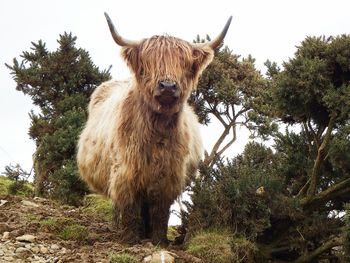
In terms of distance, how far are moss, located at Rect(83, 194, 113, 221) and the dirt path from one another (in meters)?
1.01

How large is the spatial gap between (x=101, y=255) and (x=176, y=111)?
2.07m

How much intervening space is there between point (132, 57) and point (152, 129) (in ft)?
3.37

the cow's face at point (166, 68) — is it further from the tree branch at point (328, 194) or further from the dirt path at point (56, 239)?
the tree branch at point (328, 194)

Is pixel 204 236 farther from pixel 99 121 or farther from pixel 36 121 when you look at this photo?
pixel 36 121

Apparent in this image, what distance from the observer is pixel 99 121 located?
10.8 meters

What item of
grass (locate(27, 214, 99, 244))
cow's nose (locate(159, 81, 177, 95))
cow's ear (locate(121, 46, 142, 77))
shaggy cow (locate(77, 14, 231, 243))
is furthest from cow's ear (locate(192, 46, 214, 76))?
grass (locate(27, 214, 99, 244))

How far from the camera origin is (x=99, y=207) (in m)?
12.0

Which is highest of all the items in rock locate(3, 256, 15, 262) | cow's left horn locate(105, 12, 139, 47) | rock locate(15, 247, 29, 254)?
cow's left horn locate(105, 12, 139, 47)

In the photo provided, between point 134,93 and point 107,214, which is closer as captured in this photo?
point 134,93

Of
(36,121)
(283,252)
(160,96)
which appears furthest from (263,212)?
(36,121)

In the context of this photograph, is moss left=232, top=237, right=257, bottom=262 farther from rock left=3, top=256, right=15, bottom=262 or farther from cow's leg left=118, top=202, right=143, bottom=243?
rock left=3, top=256, right=15, bottom=262

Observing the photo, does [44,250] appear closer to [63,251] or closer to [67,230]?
[63,251]

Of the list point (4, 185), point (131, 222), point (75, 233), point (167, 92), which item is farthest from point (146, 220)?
point (4, 185)

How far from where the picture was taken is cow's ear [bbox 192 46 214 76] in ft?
29.6
